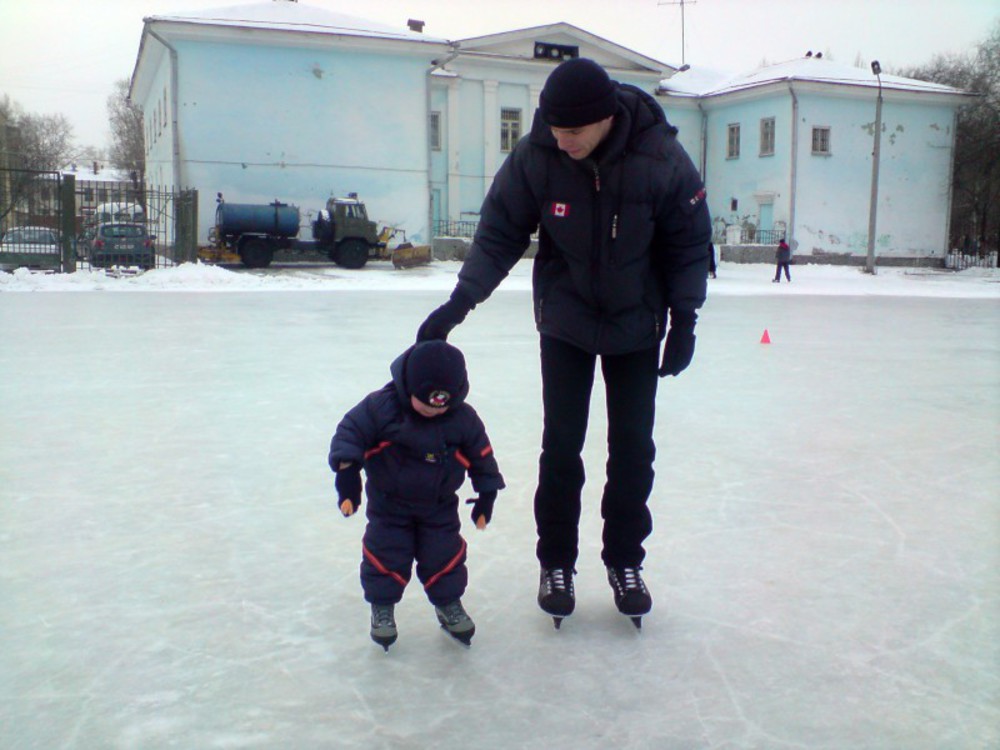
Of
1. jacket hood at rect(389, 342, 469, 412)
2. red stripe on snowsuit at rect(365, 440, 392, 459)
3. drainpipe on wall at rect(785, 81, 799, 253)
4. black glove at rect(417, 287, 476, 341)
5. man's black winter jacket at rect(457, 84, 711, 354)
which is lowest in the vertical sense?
red stripe on snowsuit at rect(365, 440, 392, 459)

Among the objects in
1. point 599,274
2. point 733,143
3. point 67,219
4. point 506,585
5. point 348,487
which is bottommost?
point 506,585

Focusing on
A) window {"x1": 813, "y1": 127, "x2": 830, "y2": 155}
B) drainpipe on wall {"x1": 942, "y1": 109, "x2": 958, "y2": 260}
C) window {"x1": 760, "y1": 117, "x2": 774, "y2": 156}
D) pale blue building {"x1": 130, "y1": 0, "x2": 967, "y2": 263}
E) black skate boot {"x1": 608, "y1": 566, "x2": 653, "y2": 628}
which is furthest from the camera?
drainpipe on wall {"x1": 942, "y1": 109, "x2": 958, "y2": 260}

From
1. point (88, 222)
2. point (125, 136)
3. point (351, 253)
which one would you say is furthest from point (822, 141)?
point (125, 136)

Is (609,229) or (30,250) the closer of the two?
Answer: (609,229)

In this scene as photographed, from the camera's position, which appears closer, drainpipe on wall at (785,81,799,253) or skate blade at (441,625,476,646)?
skate blade at (441,625,476,646)

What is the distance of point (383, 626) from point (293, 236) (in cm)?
2226

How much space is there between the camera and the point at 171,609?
8.99ft

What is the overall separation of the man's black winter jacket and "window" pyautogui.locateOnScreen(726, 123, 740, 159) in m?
33.5

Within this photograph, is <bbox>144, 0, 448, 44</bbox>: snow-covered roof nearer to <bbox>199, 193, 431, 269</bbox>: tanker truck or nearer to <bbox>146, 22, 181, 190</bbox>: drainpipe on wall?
<bbox>146, 22, 181, 190</bbox>: drainpipe on wall

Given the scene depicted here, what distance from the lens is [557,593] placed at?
2703 millimetres

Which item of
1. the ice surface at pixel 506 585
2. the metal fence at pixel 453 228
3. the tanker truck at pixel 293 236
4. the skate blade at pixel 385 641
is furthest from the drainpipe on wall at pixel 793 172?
the skate blade at pixel 385 641

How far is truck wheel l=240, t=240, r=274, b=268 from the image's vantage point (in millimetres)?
23344

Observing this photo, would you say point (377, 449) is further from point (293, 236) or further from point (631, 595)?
point (293, 236)

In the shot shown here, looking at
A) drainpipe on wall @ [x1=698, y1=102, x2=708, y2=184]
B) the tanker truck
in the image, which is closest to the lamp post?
drainpipe on wall @ [x1=698, y1=102, x2=708, y2=184]
